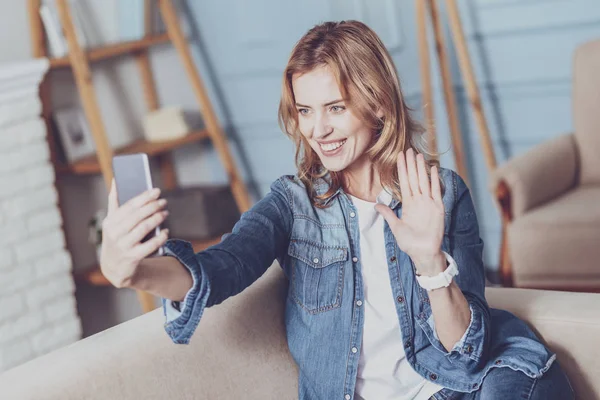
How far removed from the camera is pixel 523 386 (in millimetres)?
1522

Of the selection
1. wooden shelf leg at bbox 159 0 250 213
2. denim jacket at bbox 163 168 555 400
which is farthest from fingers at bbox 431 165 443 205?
wooden shelf leg at bbox 159 0 250 213

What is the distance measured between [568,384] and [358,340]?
1.23 ft

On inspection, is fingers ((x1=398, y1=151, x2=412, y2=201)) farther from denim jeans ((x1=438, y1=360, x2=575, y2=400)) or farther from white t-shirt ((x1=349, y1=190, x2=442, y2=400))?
denim jeans ((x1=438, y1=360, x2=575, y2=400))

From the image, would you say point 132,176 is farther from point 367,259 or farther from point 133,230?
point 367,259

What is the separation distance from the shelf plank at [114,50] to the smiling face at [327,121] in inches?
71.3

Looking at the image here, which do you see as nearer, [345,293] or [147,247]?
[147,247]

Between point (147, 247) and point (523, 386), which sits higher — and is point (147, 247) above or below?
above

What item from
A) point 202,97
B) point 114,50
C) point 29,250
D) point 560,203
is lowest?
point 560,203

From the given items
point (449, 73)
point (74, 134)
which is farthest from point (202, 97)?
point (449, 73)

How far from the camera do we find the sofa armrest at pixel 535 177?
3.05 m

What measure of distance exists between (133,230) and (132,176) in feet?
0.26

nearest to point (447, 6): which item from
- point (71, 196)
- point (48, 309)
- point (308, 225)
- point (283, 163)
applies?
point (283, 163)

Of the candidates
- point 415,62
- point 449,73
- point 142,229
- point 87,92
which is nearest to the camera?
point 142,229

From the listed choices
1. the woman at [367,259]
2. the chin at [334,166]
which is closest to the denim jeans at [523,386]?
the woman at [367,259]
